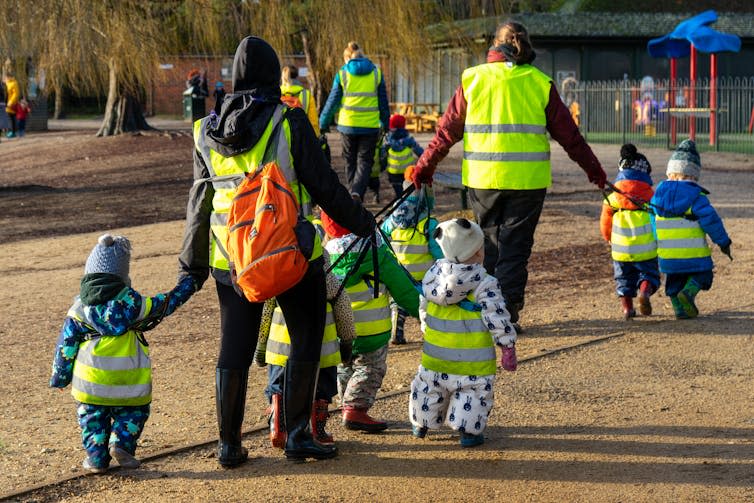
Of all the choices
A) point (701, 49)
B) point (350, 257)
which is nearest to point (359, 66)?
point (350, 257)

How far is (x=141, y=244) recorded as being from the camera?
12.5 metres

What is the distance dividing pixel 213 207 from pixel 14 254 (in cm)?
745

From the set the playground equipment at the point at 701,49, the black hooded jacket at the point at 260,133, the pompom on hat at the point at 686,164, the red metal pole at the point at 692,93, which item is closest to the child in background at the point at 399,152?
the pompom on hat at the point at 686,164

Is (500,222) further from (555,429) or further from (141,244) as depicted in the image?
(141,244)

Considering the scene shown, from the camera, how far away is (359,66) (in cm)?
1430

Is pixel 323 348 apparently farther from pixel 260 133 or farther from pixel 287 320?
pixel 260 133

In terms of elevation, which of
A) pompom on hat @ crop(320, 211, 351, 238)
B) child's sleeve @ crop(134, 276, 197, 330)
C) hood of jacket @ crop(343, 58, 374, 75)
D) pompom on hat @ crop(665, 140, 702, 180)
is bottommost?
child's sleeve @ crop(134, 276, 197, 330)

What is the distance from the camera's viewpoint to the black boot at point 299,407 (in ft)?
17.4

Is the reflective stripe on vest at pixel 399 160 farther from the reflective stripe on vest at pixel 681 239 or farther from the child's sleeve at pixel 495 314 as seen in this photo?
the child's sleeve at pixel 495 314

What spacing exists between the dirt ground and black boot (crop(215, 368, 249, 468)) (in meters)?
0.08

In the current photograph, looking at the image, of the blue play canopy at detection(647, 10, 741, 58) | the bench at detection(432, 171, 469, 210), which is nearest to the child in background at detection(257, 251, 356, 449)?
the bench at detection(432, 171, 469, 210)

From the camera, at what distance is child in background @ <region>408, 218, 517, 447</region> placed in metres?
5.56

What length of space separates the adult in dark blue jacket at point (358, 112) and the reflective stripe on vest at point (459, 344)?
8.27 metres

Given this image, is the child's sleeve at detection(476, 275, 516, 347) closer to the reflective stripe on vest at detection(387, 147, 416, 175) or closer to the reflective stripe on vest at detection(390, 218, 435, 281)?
the reflective stripe on vest at detection(390, 218, 435, 281)
